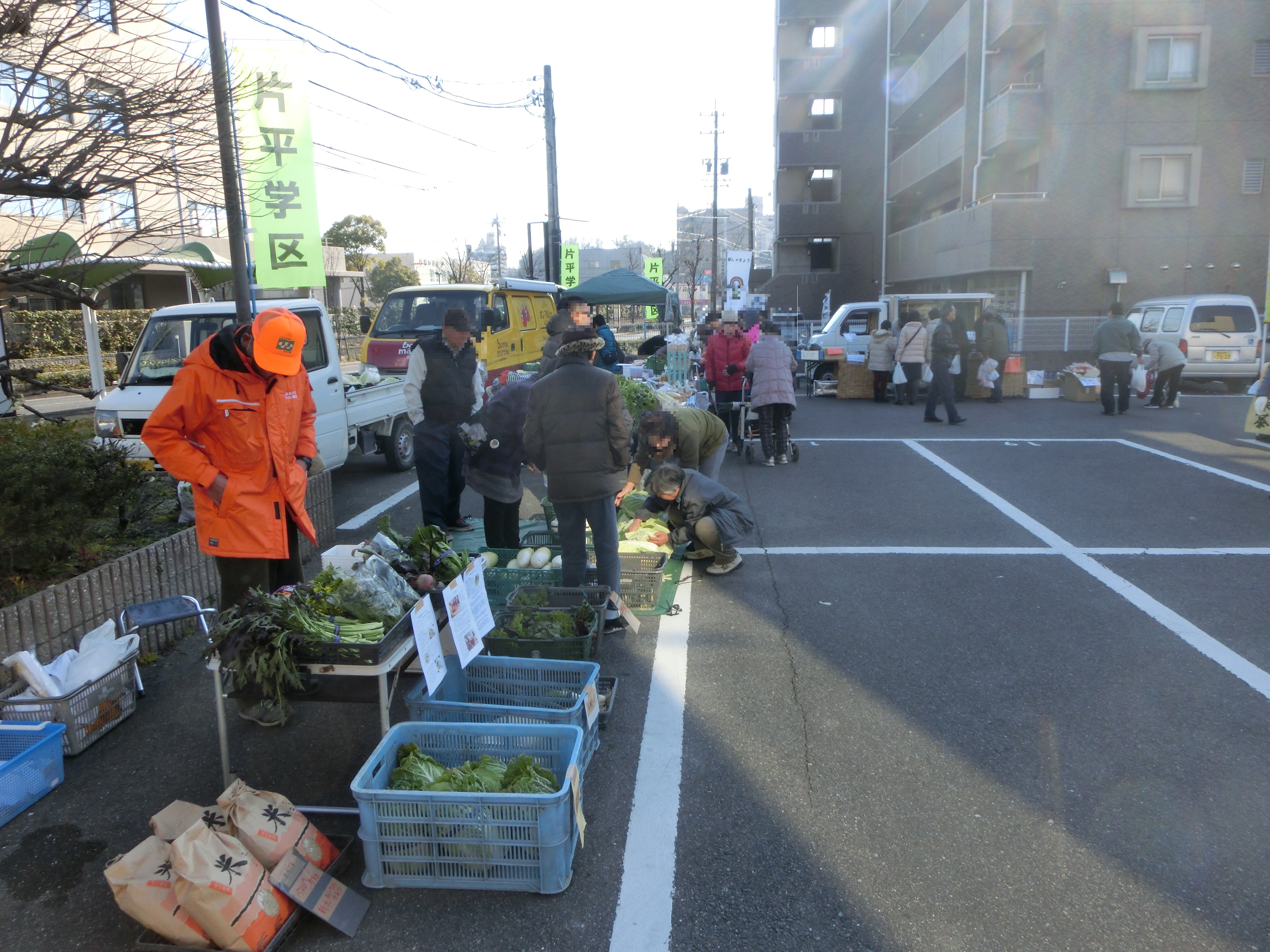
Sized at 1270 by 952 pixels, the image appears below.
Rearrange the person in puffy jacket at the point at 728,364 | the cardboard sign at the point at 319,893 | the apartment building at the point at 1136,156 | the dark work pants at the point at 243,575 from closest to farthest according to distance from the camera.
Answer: the cardboard sign at the point at 319,893 → the dark work pants at the point at 243,575 → the person in puffy jacket at the point at 728,364 → the apartment building at the point at 1136,156

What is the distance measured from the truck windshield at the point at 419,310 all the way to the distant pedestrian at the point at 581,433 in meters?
8.33

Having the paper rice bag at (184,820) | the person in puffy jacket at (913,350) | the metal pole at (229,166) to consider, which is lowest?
the paper rice bag at (184,820)

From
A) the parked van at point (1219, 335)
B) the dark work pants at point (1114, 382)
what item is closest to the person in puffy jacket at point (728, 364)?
the dark work pants at point (1114, 382)

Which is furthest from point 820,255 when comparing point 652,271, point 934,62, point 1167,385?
point 1167,385

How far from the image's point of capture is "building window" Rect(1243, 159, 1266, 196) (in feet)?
74.4

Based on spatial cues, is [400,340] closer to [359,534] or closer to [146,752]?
[359,534]

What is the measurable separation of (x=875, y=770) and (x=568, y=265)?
70.1 feet

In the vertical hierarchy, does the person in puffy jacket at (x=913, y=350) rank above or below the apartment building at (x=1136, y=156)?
below

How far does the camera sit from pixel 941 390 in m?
14.5

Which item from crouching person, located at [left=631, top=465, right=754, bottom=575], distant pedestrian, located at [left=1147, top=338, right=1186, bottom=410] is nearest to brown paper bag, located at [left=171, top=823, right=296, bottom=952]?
crouching person, located at [left=631, top=465, right=754, bottom=575]

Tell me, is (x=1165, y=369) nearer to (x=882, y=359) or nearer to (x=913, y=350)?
(x=913, y=350)

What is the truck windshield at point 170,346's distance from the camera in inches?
340

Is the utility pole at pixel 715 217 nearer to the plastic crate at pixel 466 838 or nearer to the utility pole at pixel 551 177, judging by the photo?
the utility pole at pixel 551 177

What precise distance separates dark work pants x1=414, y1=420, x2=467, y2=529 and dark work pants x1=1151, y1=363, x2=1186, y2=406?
1358 cm
